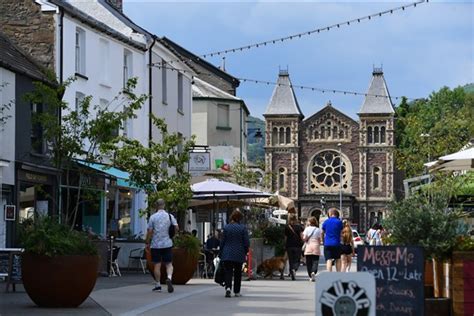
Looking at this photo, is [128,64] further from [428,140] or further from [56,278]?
[56,278]

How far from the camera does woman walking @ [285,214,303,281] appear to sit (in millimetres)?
28375

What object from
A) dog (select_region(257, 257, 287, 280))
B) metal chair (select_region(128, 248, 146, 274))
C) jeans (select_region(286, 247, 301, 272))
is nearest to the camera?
jeans (select_region(286, 247, 301, 272))

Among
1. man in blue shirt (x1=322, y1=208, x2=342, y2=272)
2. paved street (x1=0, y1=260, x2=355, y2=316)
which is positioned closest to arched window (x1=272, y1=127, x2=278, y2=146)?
man in blue shirt (x1=322, y1=208, x2=342, y2=272)

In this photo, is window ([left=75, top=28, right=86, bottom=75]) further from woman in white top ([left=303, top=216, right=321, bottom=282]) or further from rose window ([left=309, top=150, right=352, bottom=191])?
rose window ([left=309, top=150, right=352, bottom=191])

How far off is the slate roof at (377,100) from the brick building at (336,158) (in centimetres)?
12

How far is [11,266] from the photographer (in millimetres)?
20344

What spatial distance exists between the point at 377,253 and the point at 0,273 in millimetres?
10368

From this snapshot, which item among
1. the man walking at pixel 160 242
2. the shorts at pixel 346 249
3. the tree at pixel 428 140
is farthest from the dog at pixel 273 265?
the tree at pixel 428 140

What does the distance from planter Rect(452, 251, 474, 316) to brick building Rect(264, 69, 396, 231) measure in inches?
4486

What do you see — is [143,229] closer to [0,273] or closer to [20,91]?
[20,91]

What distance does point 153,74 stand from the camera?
42781mm

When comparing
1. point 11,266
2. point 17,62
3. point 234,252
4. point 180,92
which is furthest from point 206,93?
point 234,252

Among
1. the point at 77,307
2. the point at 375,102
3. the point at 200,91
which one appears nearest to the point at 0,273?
the point at 77,307

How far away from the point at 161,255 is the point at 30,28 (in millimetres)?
14787
